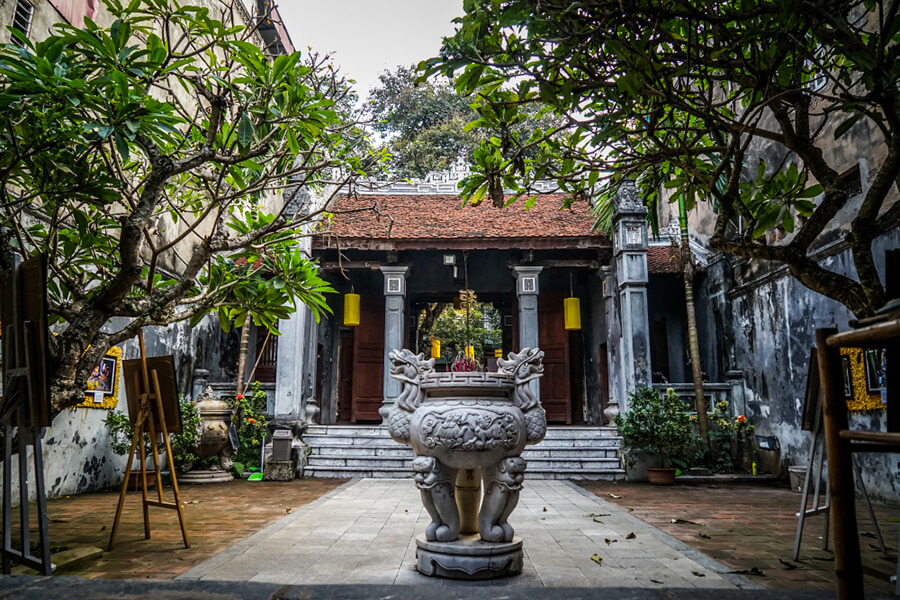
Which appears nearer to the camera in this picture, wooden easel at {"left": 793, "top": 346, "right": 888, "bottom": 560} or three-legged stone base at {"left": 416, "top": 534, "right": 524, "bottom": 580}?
three-legged stone base at {"left": 416, "top": 534, "right": 524, "bottom": 580}

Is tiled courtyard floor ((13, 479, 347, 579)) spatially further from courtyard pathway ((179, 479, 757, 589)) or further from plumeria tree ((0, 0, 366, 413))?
plumeria tree ((0, 0, 366, 413))

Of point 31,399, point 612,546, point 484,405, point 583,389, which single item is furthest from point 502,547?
point 583,389

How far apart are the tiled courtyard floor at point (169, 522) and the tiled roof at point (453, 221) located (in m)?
4.63

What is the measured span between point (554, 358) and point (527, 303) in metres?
1.79

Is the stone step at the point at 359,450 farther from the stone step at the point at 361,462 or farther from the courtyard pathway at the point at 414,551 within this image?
the courtyard pathway at the point at 414,551

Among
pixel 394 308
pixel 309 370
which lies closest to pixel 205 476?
pixel 309 370

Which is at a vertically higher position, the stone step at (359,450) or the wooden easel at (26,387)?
the wooden easel at (26,387)

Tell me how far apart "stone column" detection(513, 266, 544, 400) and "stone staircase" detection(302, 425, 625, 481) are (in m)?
1.48

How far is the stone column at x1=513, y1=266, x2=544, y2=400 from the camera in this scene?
1064 cm

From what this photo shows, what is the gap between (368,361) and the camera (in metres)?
12.4

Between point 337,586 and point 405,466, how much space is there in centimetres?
688

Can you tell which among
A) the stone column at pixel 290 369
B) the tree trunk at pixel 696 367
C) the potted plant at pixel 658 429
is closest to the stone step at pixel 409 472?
the potted plant at pixel 658 429

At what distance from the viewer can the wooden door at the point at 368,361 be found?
12.3 metres

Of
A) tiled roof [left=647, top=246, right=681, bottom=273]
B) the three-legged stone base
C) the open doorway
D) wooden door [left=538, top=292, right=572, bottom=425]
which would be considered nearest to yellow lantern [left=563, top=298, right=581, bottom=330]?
wooden door [left=538, top=292, right=572, bottom=425]
